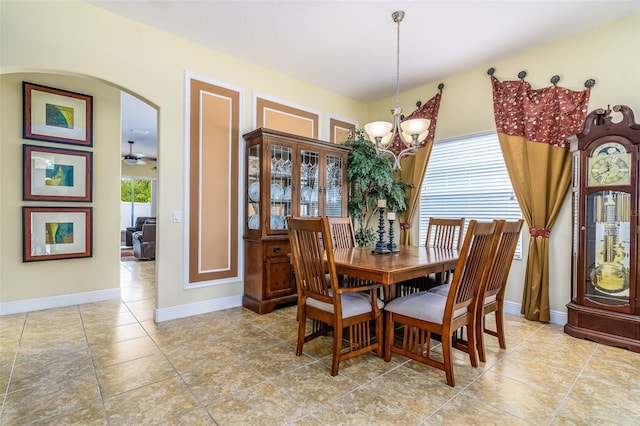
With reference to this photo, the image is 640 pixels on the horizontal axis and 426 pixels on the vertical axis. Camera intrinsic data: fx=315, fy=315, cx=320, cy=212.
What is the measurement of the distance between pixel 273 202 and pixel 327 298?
1714mm

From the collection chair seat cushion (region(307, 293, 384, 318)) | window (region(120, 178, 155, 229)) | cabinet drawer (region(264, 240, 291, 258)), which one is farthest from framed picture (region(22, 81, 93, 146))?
window (region(120, 178, 155, 229))

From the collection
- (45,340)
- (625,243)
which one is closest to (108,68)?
(45,340)

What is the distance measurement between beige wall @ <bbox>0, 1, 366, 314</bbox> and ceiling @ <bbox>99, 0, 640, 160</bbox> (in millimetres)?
193

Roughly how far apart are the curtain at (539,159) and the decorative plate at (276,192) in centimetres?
258

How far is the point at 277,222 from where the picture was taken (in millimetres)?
3643

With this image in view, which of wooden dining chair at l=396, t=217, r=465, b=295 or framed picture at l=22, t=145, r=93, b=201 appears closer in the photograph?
wooden dining chair at l=396, t=217, r=465, b=295

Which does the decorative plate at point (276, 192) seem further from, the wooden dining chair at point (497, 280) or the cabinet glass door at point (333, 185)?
the wooden dining chair at point (497, 280)

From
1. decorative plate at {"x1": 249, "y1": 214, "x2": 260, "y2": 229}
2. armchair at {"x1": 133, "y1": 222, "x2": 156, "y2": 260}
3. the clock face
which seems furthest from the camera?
armchair at {"x1": 133, "y1": 222, "x2": 156, "y2": 260}

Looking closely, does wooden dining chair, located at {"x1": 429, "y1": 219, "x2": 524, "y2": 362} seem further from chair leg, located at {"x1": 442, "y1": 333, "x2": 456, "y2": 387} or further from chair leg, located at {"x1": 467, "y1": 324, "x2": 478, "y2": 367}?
chair leg, located at {"x1": 442, "y1": 333, "x2": 456, "y2": 387}

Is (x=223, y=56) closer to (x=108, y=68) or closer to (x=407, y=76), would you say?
(x=108, y=68)

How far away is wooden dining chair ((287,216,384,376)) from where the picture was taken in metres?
2.10

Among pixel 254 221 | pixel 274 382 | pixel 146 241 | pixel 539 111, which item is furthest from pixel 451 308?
pixel 146 241

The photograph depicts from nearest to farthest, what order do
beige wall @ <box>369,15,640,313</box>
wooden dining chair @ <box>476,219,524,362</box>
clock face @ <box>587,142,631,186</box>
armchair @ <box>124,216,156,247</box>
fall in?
wooden dining chair @ <box>476,219,524,362</box> → clock face @ <box>587,142,631,186</box> → beige wall @ <box>369,15,640,313</box> → armchair @ <box>124,216,156,247</box>

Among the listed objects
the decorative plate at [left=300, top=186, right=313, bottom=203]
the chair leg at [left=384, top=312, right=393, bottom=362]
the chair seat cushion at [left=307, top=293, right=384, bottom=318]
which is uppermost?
the decorative plate at [left=300, top=186, right=313, bottom=203]
